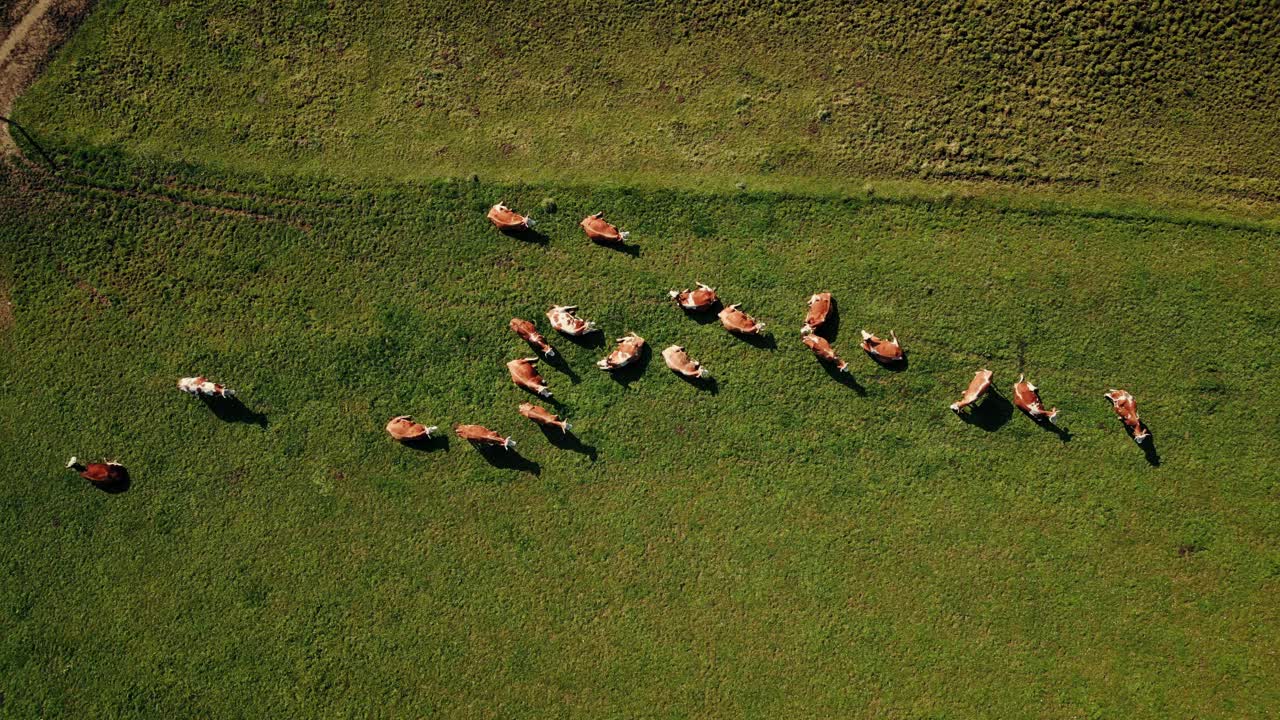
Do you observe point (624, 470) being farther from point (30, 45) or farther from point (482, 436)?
point (30, 45)

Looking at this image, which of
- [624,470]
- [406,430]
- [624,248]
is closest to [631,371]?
[624,470]

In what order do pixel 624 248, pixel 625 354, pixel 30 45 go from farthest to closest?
pixel 30 45, pixel 624 248, pixel 625 354

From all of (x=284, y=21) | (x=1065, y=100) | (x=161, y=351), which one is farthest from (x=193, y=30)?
(x=1065, y=100)

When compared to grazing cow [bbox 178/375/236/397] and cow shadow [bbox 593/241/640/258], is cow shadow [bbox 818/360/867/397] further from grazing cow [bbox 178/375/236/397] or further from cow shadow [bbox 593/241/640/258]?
grazing cow [bbox 178/375/236/397]

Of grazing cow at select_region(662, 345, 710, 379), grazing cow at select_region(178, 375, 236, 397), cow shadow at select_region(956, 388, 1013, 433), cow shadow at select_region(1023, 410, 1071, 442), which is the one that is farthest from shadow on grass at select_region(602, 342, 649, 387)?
grazing cow at select_region(178, 375, 236, 397)

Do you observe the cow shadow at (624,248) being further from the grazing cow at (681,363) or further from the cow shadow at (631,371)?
the grazing cow at (681,363)

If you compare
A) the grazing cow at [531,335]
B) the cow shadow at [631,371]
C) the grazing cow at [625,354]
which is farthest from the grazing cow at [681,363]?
the grazing cow at [531,335]
